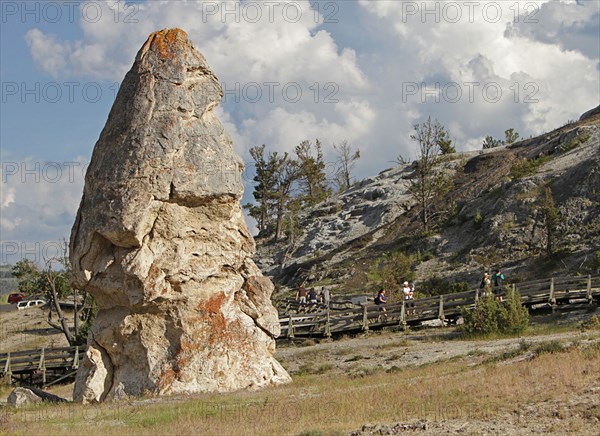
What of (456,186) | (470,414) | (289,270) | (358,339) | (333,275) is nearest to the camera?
(470,414)

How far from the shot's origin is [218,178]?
72.0 ft

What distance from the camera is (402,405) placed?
1578 cm

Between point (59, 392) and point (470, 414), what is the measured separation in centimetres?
2101

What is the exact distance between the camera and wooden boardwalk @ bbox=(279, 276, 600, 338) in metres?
35.5

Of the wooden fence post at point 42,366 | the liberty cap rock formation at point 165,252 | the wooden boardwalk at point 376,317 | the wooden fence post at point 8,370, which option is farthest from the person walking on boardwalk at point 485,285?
the wooden fence post at point 8,370

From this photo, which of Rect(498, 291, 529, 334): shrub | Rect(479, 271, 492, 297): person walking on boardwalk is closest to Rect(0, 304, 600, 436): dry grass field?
Rect(498, 291, 529, 334): shrub

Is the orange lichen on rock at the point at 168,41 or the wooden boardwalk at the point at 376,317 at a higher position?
the orange lichen on rock at the point at 168,41

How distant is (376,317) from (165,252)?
1704 centimetres

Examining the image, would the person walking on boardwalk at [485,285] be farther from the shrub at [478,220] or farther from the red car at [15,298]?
the red car at [15,298]

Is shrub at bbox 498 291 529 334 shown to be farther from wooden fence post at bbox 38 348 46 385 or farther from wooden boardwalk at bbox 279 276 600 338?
wooden fence post at bbox 38 348 46 385

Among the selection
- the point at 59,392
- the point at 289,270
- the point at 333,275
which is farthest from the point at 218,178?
the point at 289,270

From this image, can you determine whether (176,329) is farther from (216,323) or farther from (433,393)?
(433,393)

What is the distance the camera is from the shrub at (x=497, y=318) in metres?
29.3

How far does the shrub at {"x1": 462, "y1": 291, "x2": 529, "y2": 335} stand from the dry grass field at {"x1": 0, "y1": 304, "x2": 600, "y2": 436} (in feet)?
17.3
